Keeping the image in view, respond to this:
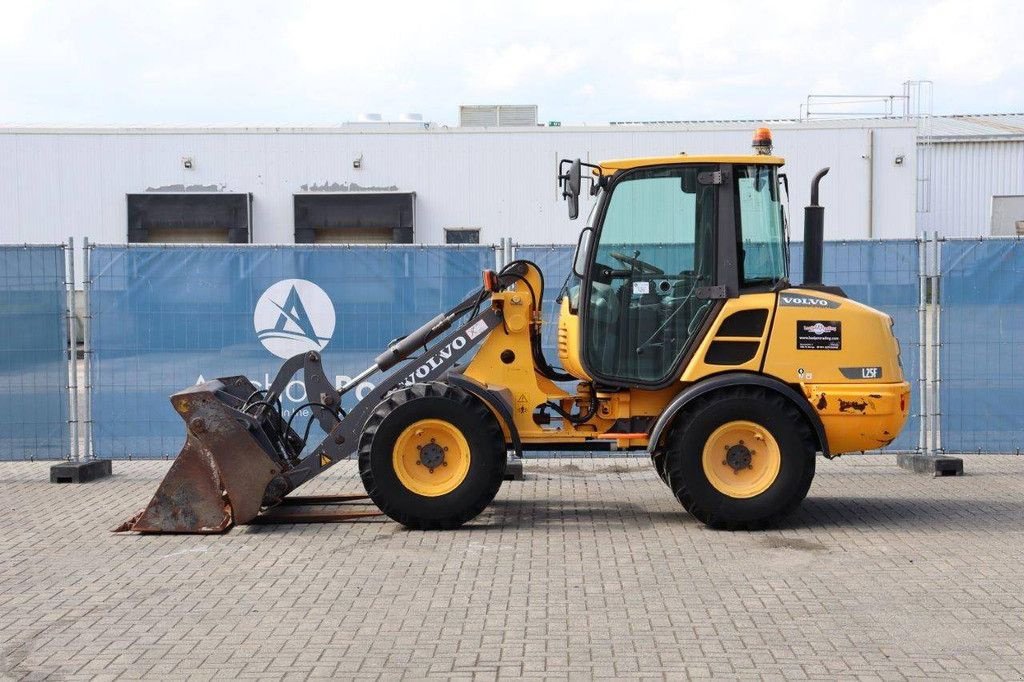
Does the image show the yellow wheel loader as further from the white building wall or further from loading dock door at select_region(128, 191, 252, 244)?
→ loading dock door at select_region(128, 191, 252, 244)

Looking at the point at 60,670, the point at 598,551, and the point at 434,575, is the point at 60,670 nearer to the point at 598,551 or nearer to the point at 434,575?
the point at 434,575

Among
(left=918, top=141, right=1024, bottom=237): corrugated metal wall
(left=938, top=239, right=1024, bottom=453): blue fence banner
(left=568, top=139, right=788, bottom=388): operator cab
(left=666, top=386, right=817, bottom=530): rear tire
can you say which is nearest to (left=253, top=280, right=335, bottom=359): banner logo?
(left=568, top=139, right=788, bottom=388): operator cab

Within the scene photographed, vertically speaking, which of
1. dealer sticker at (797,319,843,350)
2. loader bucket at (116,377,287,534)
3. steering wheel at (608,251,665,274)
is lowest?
loader bucket at (116,377,287,534)

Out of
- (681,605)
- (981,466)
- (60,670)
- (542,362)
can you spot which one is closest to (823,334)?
(542,362)

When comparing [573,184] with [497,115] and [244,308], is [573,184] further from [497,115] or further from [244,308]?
[497,115]

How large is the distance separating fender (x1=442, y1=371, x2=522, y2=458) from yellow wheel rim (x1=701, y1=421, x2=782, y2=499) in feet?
4.51

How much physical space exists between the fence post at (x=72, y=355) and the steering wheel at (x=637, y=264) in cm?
548

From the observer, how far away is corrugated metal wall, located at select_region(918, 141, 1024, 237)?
34.6m

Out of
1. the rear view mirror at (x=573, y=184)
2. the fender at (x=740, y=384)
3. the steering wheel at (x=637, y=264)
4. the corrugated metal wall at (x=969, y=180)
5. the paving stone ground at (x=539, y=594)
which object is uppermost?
the corrugated metal wall at (x=969, y=180)

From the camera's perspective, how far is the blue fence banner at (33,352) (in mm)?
11758

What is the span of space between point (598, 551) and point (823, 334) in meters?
2.30

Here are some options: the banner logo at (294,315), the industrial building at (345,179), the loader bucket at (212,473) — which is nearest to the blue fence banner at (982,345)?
the banner logo at (294,315)

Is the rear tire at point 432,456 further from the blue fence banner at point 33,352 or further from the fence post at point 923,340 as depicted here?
the fence post at point 923,340

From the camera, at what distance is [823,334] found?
8961 millimetres
